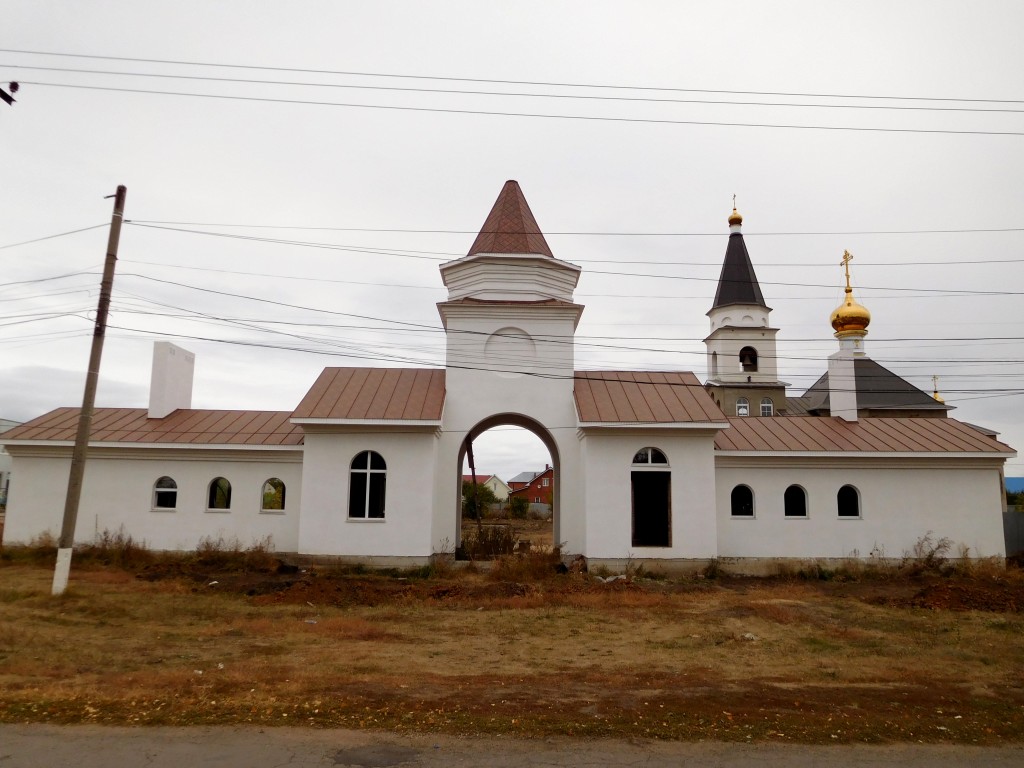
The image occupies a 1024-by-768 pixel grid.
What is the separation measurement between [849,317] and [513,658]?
19821 millimetres

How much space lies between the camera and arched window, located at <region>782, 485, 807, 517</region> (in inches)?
788

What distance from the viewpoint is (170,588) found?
15234mm

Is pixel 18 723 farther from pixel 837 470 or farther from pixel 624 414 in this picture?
pixel 837 470

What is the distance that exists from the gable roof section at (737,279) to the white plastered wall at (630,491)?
25.1 meters

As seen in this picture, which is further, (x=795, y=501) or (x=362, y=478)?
(x=795, y=501)

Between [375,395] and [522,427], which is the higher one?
[375,395]

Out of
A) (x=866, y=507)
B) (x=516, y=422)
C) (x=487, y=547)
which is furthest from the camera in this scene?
(x=516, y=422)

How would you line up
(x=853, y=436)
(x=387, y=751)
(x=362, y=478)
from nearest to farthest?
(x=387, y=751), (x=362, y=478), (x=853, y=436)

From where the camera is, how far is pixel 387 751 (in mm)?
6180

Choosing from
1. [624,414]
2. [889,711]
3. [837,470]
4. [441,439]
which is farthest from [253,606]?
[837,470]

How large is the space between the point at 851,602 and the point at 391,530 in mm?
10728

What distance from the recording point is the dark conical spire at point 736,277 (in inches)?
1641

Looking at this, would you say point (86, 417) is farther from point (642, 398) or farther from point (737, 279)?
point (737, 279)

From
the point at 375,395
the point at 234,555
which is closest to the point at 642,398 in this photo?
the point at 375,395
